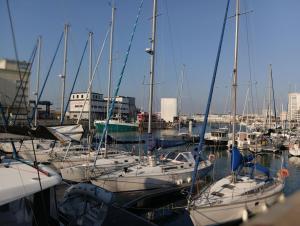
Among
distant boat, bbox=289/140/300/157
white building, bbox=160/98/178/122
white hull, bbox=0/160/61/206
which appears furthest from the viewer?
white building, bbox=160/98/178/122

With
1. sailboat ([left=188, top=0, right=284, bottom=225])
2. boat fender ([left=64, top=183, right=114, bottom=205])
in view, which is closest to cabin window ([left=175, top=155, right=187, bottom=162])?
sailboat ([left=188, top=0, right=284, bottom=225])

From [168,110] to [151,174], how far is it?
12074 cm

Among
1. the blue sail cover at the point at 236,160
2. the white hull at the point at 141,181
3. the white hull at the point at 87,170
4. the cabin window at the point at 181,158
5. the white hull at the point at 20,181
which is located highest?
the white hull at the point at 20,181

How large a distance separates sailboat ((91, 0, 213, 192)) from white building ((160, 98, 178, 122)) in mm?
115815

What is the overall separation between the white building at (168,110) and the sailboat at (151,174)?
116 metres

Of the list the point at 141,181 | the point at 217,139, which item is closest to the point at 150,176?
the point at 141,181

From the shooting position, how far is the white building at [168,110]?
13912 cm

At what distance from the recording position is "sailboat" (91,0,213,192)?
751 inches

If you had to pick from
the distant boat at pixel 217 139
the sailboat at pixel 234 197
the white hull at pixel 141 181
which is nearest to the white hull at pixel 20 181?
the sailboat at pixel 234 197

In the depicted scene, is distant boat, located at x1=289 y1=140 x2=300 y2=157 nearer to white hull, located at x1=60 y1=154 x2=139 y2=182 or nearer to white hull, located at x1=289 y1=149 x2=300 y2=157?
white hull, located at x1=289 y1=149 x2=300 y2=157

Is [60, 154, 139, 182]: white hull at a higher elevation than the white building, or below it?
below

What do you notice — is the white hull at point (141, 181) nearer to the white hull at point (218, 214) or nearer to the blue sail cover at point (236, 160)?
the blue sail cover at point (236, 160)

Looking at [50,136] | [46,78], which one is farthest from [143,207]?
[46,78]

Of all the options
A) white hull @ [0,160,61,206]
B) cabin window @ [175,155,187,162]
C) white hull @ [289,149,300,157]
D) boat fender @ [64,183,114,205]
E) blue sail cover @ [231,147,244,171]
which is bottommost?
white hull @ [289,149,300,157]
